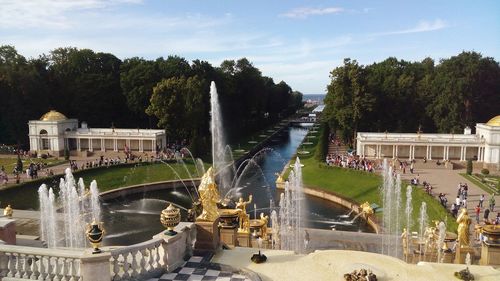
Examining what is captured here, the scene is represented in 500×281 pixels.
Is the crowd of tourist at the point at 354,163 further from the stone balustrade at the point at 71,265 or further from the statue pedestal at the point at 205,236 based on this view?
the stone balustrade at the point at 71,265

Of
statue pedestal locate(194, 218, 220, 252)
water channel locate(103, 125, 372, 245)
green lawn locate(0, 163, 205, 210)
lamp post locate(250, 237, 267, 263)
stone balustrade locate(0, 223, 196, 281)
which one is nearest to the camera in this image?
stone balustrade locate(0, 223, 196, 281)

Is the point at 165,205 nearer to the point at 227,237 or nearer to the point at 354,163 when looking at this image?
the point at 354,163

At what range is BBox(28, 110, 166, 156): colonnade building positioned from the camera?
6881 centimetres

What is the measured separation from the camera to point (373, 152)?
6494cm

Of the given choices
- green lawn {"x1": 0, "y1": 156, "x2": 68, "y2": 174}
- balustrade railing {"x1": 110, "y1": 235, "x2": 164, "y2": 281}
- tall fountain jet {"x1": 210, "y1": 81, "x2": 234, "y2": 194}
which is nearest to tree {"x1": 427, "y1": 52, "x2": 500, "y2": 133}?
tall fountain jet {"x1": 210, "y1": 81, "x2": 234, "y2": 194}

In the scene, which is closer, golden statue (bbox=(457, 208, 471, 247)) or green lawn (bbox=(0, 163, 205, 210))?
golden statue (bbox=(457, 208, 471, 247))

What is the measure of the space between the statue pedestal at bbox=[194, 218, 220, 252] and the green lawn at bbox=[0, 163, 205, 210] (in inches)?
1181

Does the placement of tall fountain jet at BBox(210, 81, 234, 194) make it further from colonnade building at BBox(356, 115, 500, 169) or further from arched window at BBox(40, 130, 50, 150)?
arched window at BBox(40, 130, 50, 150)

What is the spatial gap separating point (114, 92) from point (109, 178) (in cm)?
3424

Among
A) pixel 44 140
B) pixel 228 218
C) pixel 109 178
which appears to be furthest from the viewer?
pixel 44 140

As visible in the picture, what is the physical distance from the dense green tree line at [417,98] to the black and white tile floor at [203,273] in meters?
56.4

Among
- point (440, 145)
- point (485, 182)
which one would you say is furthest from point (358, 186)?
point (440, 145)

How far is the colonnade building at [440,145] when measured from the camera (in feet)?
190

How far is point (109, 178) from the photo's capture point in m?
51.0
